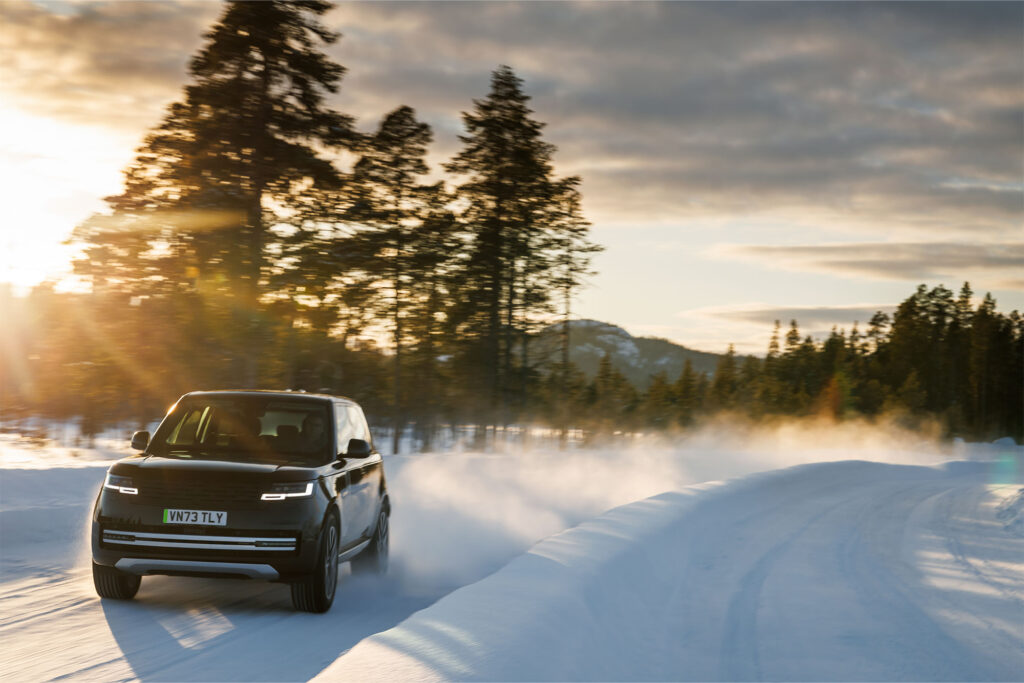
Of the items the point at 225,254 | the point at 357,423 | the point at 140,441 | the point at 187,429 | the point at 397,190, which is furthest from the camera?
the point at 397,190

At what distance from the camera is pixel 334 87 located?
1162 inches

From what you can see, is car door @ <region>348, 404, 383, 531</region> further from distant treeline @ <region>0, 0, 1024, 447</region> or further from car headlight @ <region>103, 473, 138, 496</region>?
distant treeline @ <region>0, 0, 1024, 447</region>

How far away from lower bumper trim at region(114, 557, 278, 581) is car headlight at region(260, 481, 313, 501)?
1.81ft

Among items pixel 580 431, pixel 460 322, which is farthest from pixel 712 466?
pixel 580 431

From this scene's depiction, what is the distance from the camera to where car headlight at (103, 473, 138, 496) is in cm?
762

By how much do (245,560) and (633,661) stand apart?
327cm

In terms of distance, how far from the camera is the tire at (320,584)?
25.3 ft

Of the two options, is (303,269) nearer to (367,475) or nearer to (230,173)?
(230,173)

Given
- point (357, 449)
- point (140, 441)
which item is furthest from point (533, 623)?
point (140, 441)

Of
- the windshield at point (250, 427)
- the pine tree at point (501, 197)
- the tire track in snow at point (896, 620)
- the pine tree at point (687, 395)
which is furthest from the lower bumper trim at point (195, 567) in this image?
the pine tree at point (687, 395)

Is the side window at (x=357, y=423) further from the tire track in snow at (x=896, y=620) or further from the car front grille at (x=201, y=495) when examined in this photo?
the tire track in snow at (x=896, y=620)

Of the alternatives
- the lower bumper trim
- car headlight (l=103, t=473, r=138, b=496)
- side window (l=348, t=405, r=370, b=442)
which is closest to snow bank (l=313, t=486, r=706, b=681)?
the lower bumper trim

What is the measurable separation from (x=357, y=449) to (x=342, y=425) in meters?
0.46

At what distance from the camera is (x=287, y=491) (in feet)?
25.1
